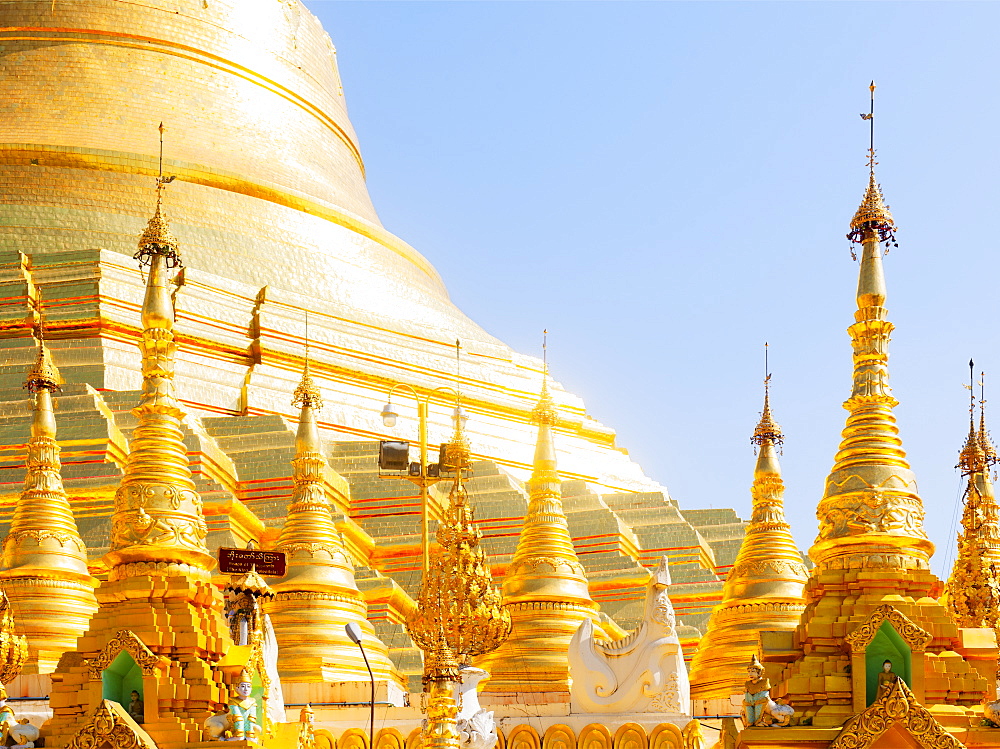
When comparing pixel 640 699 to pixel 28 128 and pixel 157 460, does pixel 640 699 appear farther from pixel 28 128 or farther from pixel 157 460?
pixel 28 128

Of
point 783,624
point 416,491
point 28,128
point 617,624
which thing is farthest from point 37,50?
point 783,624

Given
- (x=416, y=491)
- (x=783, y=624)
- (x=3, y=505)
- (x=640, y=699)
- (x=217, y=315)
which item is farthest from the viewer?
(x=217, y=315)

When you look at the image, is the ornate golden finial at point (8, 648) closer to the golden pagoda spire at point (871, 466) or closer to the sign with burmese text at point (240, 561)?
the sign with burmese text at point (240, 561)

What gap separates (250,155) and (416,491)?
12.4 metres

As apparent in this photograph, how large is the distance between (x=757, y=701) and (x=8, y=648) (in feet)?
26.6

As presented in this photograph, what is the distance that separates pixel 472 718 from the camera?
72.1 feet

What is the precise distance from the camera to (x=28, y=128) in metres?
44.4

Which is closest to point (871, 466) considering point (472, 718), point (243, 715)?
point (472, 718)

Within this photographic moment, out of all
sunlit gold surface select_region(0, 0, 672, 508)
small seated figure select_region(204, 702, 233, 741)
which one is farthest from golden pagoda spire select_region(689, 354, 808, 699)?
small seated figure select_region(204, 702, 233, 741)

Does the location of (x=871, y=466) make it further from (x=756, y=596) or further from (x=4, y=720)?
(x=756, y=596)

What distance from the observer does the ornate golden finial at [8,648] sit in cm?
2233

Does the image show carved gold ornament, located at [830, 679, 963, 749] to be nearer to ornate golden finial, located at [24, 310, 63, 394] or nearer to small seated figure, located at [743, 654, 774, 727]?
small seated figure, located at [743, 654, 774, 727]

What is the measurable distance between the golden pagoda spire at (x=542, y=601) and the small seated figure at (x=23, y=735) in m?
9.60

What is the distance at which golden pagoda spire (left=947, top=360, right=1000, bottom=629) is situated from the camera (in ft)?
84.2
